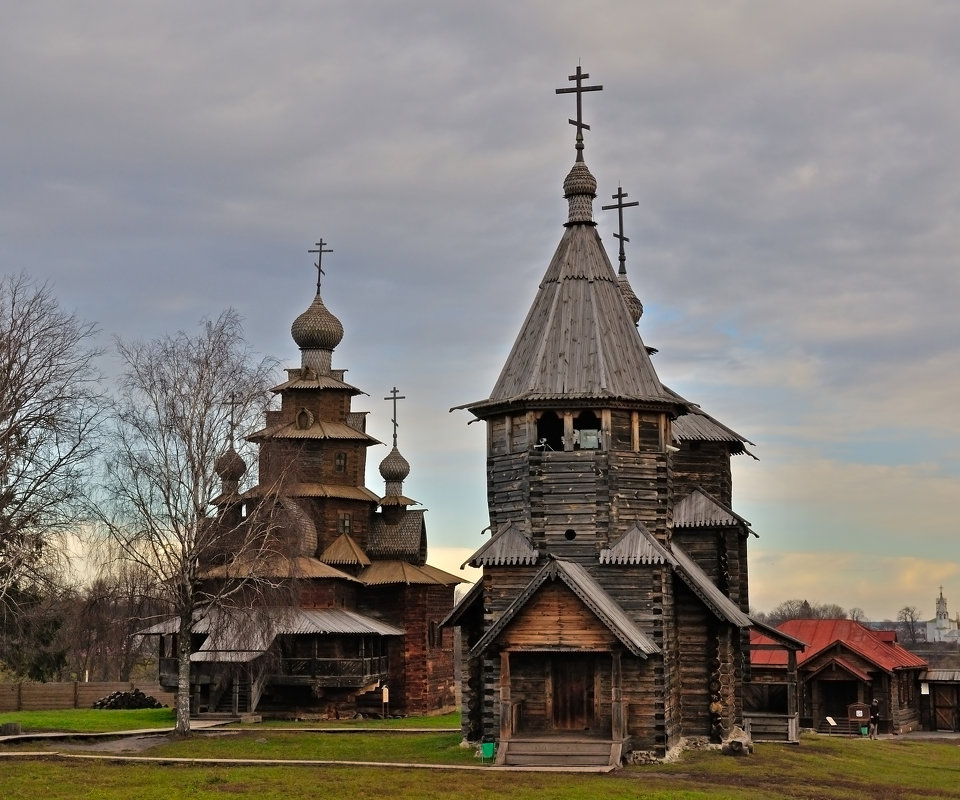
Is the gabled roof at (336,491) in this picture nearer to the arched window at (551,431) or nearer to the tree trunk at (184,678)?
the tree trunk at (184,678)

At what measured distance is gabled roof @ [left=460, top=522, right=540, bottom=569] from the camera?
3005 centimetres

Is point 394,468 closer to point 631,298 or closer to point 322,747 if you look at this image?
point 631,298

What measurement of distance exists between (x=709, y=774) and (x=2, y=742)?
57.5 ft

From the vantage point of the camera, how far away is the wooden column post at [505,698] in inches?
1116

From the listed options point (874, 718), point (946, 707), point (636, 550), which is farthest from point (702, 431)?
point (946, 707)

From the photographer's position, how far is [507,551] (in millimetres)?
30281

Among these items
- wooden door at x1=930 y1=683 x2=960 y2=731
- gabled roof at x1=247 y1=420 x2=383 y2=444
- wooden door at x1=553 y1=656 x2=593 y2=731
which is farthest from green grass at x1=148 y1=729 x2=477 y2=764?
wooden door at x1=930 y1=683 x2=960 y2=731

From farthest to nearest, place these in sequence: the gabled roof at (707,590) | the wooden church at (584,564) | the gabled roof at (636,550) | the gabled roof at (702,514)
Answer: the gabled roof at (702,514) < the gabled roof at (707,590) < the gabled roof at (636,550) < the wooden church at (584,564)

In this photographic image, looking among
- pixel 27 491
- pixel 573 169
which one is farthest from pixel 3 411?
pixel 573 169

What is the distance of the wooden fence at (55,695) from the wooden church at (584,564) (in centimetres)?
2282

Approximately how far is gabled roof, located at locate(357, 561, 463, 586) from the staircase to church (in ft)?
71.2

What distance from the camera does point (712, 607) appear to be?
102ft

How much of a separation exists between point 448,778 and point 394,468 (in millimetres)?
29286

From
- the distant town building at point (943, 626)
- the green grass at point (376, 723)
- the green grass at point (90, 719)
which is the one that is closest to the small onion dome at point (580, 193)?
the green grass at point (376, 723)
